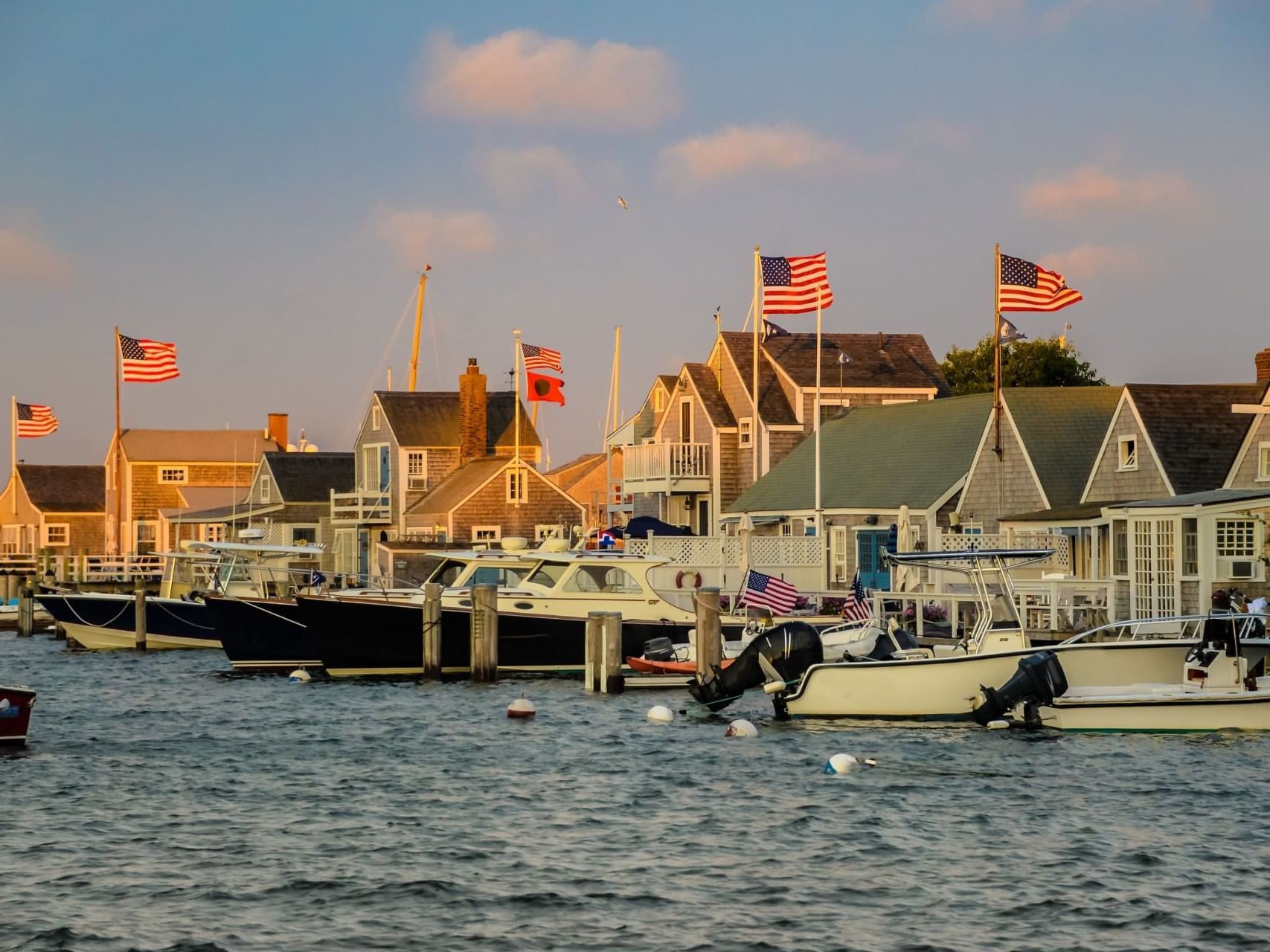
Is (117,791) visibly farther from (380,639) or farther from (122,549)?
(122,549)

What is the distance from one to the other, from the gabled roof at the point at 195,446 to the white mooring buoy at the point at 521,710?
75298 mm

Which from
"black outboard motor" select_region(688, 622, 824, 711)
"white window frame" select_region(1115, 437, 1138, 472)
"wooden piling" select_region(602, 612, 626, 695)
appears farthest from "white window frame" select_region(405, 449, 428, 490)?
"black outboard motor" select_region(688, 622, 824, 711)

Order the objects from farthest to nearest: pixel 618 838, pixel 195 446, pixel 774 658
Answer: pixel 195 446 < pixel 774 658 < pixel 618 838

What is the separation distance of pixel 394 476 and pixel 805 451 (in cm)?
2587

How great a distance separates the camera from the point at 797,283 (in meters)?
53.8

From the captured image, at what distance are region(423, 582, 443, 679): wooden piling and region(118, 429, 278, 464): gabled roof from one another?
69243mm

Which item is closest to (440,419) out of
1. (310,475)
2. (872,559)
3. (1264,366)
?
(310,475)

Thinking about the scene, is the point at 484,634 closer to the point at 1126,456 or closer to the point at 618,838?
the point at 618,838

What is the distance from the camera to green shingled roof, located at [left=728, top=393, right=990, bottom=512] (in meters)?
52.7

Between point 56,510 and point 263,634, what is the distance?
7304 cm

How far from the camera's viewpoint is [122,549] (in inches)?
3772

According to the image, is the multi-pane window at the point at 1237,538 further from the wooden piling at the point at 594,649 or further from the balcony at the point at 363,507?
the balcony at the point at 363,507

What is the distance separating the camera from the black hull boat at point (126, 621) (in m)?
53.5

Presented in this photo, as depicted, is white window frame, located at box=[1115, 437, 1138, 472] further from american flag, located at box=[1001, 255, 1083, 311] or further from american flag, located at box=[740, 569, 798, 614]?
american flag, located at box=[740, 569, 798, 614]
